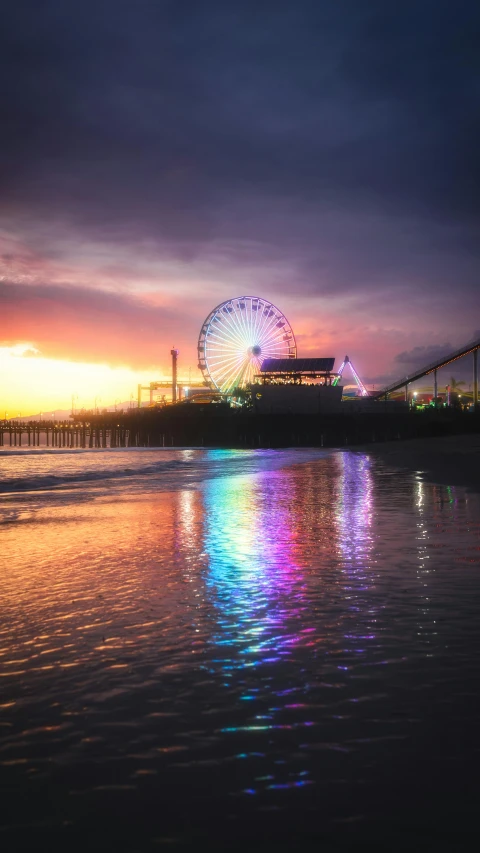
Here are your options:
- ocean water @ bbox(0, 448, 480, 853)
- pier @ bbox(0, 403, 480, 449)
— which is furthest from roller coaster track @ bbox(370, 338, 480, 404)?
ocean water @ bbox(0, 448, 480, 853)

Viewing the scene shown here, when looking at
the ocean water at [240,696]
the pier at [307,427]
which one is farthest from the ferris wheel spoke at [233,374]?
A: the ocean water at [240,696]

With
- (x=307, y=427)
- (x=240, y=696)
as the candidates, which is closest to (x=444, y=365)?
(x=307, y=427)

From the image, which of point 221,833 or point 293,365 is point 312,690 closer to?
point 221,833

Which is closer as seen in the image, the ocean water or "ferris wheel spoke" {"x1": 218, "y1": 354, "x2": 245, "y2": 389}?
the ocean water

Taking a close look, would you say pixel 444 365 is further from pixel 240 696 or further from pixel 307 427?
pixel 240 696

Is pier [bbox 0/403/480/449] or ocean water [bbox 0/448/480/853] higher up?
pier [bbox 0/403/480/449]

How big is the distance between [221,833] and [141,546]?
893cm

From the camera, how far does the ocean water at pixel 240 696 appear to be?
3529 mm

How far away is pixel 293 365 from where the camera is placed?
104750 mm

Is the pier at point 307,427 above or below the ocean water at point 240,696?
above

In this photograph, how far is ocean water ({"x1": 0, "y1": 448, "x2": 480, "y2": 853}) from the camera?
3.53 meters

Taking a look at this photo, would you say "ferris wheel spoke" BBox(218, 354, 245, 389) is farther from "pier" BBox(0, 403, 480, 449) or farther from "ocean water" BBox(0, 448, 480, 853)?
"ocean water" BBox(0, 448, 480, 853)

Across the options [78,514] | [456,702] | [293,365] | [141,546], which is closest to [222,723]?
[456,702]

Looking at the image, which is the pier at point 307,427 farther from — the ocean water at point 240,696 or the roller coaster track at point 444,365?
the ocean water at point 240,696
